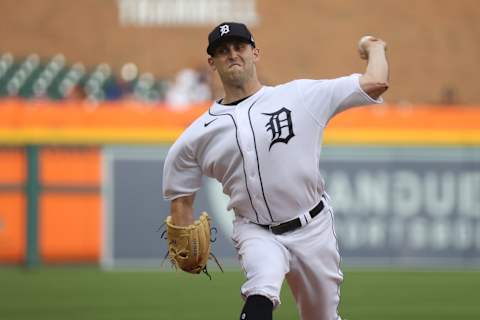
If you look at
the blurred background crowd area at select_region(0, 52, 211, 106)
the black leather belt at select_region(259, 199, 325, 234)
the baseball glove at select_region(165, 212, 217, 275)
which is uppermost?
the black leather belt at select_region(259, 199, 325, 234)

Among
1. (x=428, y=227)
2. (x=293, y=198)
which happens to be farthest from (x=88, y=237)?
(x=293, y=198)

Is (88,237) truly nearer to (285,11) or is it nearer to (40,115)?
(40,115)

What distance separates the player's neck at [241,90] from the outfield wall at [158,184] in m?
8.48

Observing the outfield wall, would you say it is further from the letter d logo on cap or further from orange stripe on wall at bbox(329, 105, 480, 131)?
the letter d logo on cap

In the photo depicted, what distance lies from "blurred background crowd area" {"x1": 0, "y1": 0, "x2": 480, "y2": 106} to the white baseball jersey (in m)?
16.1

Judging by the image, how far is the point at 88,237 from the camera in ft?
47.9

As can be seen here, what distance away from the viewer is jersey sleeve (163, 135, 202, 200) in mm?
6098

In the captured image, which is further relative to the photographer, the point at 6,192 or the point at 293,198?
the point at 6,192

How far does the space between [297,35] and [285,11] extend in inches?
21.8

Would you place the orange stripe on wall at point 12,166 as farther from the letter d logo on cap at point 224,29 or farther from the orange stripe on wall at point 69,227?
the letter d logo on cap at point 224,29

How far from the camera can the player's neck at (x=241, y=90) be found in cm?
606

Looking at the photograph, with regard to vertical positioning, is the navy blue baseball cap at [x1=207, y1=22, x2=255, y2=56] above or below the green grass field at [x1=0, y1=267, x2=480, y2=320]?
above

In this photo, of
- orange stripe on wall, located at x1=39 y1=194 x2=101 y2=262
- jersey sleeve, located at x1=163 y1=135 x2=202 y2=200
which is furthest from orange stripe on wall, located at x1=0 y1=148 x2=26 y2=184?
jersey sleeve, located at x1=163 y1=135 x2=202 y2=200

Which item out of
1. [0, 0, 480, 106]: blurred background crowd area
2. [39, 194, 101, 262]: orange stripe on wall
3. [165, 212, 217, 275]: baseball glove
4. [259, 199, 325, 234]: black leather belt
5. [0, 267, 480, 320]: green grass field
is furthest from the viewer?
[0, 0, 480, 106]: blurred background crowd area
